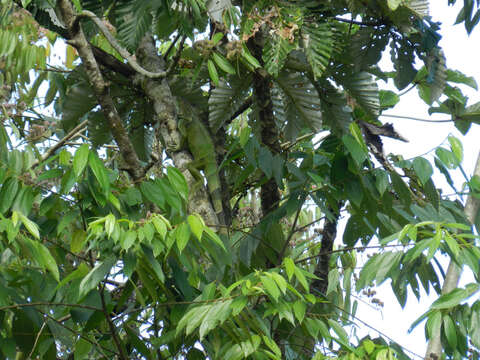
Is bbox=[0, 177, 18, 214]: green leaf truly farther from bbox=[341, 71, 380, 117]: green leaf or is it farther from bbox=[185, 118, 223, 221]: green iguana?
bbox=[341, 71, 380, 117]: green leaf

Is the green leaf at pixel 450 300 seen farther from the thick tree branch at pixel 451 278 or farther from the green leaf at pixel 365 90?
the green leaf at pixel 365 90

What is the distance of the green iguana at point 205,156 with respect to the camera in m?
3.34

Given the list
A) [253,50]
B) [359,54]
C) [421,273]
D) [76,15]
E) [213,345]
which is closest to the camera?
[213,345]

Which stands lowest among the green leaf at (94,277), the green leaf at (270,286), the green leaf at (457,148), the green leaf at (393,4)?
the green leaf at (270,286)

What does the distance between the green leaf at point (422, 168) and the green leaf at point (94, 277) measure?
119 cm

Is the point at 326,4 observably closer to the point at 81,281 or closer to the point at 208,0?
the point at 208,0

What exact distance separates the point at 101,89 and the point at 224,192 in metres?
1.04

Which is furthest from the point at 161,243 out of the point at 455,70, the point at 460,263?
the point at 455,70

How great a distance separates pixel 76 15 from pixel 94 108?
0.95 m

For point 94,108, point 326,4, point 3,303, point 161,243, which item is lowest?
point 3,303

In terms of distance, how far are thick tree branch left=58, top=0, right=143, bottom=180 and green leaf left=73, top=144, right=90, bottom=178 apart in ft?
1.47

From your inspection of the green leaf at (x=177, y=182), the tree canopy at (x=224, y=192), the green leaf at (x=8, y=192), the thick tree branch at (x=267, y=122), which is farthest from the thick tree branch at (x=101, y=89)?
the thick tree branch at (x=267, y=122)

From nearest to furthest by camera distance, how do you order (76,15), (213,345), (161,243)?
(161,243), (213,345), (76,15)

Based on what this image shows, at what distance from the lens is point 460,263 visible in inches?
86.9
